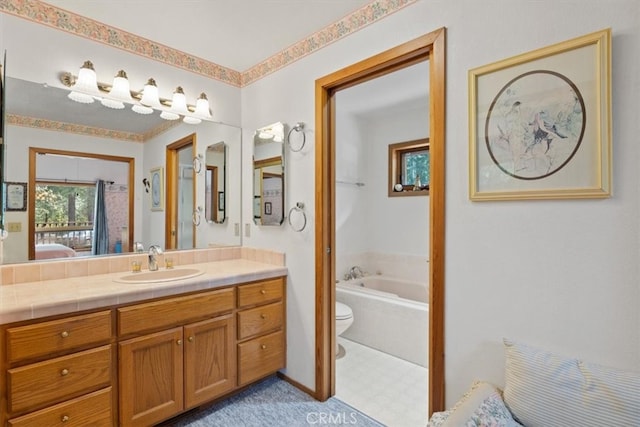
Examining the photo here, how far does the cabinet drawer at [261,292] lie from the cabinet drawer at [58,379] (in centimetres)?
77

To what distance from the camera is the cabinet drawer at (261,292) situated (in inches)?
82.7

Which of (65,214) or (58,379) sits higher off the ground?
(65,214)

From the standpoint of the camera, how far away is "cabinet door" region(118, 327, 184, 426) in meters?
1.62

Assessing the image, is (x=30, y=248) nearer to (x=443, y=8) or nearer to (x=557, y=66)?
(x=443, y=8)

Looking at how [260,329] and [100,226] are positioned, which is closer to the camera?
[100,226]

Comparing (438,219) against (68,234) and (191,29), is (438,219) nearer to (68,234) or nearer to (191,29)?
(191,29)

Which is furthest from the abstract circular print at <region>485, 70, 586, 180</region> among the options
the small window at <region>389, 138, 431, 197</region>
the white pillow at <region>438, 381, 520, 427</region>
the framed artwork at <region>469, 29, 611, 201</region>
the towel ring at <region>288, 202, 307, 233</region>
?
the small window at <region>389, 138, 431, 197</region>

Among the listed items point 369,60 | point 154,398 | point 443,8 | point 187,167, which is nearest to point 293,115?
point 369,60

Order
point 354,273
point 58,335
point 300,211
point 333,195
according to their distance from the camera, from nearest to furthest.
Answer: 1. point 58,335
2. point 333,195
3. point 300,211
4. point 354,273

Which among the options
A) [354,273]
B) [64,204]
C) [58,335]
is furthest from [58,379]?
[354,273]

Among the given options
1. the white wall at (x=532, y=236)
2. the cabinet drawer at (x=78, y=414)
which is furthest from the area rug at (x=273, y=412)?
the white wall at (x=532, y=236)

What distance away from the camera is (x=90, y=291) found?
158cm

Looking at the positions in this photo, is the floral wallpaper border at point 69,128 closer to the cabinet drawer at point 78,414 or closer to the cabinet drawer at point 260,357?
the cabinet drawer at point 78,414

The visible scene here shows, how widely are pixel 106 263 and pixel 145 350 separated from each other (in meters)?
0.72
